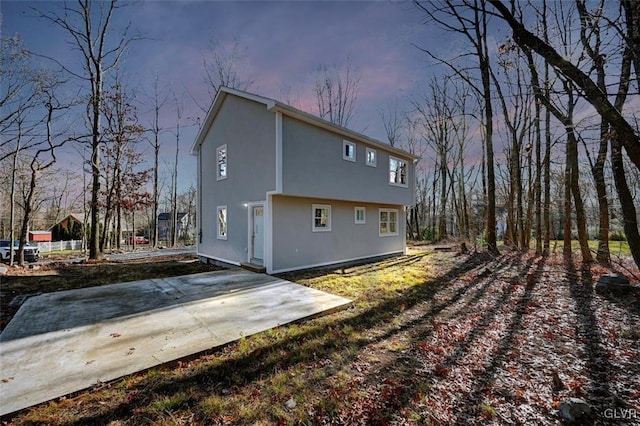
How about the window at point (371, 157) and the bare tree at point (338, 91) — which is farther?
the bare tree at point (338, 91)

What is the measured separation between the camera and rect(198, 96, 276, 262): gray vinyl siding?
823cm

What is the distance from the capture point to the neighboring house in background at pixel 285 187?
8102mm

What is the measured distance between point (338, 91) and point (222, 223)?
1537 cm

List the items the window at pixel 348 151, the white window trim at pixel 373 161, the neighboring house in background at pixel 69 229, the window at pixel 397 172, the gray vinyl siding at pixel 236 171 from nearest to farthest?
1. the gray vinyl siding at pixel 236 171
2. the window at pixel 348 151
3. the white window trim at pixel 373 161
4. the window at pixel 397 172
5. the neighboring house in background at pixel 69 229

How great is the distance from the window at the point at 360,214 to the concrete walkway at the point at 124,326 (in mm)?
5094

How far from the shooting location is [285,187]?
7.80m

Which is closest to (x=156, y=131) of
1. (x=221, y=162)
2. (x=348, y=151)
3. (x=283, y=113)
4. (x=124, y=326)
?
(x=221, y=162)

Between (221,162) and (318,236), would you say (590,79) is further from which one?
(221,162)

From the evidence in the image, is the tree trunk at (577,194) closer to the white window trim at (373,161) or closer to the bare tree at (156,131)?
the white window trim at (373,161)

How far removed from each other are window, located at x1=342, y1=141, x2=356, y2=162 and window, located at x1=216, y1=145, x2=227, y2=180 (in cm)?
447

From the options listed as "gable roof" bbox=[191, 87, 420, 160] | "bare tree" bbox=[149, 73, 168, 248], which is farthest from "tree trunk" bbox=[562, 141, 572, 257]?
"bare tree" bbox=[149, 73, 168, 248]

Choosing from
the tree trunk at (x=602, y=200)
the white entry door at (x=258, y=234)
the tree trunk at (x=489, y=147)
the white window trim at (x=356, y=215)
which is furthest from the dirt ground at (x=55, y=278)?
the tree trunk at (x=602, y=200)

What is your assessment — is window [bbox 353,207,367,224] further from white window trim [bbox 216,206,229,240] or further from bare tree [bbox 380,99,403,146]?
bare tree [bbox 380,99,403,146]

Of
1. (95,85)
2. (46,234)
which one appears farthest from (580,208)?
(46,234)
